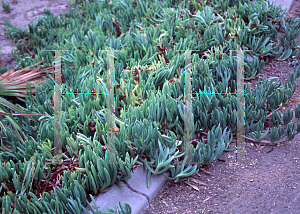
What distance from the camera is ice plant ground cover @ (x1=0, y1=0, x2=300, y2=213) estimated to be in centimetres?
187

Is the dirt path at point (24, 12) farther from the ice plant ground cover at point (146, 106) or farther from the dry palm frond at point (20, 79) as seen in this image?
the dry palm frond at point (20, 79)

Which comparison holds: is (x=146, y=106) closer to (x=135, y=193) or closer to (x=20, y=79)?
(x=135, y=193)

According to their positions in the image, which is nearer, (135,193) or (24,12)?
(135,193)

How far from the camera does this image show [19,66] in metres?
3.36

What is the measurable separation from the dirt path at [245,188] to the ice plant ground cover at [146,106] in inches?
4.6

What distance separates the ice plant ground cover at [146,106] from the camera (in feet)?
6.15

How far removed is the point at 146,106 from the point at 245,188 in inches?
35.7

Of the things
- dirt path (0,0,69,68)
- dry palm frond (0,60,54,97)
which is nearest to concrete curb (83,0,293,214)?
dry palm frond (0,60,54,97)

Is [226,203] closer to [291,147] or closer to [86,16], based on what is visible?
[291,147]

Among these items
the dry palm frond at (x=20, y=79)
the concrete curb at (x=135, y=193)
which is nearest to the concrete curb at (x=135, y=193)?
the concrete curb at (x=135, y=193)

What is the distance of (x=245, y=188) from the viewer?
6.72 feet

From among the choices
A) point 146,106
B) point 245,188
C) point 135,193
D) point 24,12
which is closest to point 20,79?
point 146,106

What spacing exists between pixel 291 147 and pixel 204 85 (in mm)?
842

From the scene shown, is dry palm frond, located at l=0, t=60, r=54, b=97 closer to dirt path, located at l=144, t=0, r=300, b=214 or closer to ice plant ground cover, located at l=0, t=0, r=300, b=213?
ice plant ground cover, located at l=0, t=0, r=300, b=213
